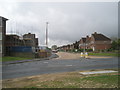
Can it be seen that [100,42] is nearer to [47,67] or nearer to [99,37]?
[99,37]

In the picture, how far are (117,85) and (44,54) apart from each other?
30795 millimetres

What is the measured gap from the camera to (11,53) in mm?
33594

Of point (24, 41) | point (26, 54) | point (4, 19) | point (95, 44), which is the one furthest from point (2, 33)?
point (95, 44)

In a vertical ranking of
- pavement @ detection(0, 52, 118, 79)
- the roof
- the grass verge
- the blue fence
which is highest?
the roof

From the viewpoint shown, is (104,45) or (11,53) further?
(104,45)

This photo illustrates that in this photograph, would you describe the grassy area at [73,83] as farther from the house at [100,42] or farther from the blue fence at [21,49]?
the house at [100,42]

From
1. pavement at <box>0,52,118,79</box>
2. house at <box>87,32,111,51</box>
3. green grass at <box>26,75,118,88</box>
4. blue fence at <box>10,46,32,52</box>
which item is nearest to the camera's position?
green grass at <box>26,75,118,88</box>

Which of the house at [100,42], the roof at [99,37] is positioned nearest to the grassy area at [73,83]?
the house at [100,42]

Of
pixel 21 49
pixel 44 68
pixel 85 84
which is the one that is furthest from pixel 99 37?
pixel 85 84

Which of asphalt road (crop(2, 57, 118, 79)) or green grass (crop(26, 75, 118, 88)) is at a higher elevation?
green grass (crop(26, 75, 118, 88))

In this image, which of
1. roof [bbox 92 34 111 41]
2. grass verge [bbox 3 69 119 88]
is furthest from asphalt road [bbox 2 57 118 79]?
roof [bbox 92 34 111 41]

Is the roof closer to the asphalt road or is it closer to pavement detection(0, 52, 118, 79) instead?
pavement detection(0, 52, 118, 79)

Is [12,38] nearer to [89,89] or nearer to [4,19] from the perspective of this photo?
[4,19]

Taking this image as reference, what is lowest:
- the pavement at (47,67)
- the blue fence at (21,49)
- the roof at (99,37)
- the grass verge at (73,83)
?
the pavement at (47,67)
